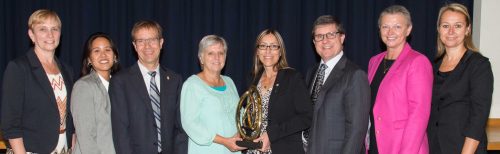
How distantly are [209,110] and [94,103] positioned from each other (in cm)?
79

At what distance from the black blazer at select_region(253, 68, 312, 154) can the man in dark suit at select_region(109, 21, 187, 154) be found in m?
0.71

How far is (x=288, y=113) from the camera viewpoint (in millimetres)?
→ 3312

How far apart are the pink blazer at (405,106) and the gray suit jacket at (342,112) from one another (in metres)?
0.13

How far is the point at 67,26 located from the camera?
18.4 ft

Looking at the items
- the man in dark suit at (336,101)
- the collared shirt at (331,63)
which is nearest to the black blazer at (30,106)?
the man in dark suit at (336,101)

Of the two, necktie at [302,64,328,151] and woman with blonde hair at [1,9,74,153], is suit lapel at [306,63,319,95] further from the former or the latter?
woman with blonde hair at [1,9,74,153]

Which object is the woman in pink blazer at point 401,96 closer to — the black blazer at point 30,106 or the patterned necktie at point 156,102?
the patterned necktie at point 156,102

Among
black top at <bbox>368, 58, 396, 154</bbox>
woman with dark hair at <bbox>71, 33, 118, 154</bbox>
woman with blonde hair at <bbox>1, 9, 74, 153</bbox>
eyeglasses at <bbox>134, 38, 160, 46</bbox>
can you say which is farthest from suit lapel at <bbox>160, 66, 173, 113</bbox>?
black top at <bbox>368, 58, 396, 154</bbox>

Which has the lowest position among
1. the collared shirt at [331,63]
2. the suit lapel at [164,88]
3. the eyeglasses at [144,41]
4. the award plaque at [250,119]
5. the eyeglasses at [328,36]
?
the award plaque at [250,119]

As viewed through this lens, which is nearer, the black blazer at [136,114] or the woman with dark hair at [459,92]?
the woman with dark hair at [459,92]

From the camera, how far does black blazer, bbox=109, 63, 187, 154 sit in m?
3.21

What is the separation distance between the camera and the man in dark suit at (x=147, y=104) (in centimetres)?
322

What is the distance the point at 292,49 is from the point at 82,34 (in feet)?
8.29

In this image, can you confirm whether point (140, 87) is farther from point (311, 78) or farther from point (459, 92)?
point (459, 92)
